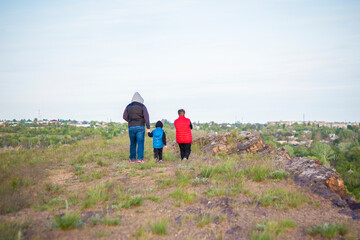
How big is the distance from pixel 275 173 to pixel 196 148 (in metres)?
7.16

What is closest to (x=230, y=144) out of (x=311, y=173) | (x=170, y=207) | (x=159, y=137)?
(x=159, y=137)

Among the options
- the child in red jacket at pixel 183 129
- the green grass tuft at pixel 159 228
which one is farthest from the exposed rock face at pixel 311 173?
the green grass tuft at pixel 159 228

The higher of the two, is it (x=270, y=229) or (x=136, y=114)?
(x=136, y=114)

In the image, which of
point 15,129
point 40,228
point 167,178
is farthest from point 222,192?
point 15,129

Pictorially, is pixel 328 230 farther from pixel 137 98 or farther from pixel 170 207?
pixel 137 98

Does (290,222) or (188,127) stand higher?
(188,127)

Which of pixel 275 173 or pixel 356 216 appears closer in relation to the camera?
pixel 356 216

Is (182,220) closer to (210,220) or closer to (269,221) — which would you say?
(210,220)

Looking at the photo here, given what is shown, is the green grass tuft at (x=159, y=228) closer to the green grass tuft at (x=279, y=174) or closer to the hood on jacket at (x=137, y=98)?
the green grass tuft at (x=279, y=174)

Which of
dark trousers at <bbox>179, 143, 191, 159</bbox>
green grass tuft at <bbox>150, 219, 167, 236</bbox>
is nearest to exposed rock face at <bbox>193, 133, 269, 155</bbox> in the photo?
dark trousers at <bbox>179, 143, 191, 159</bbox>

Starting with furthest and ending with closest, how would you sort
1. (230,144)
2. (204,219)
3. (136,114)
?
(230,144) → (136,114) → (204,219)

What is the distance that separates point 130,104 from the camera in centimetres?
1087

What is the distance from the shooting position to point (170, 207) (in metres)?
5.72

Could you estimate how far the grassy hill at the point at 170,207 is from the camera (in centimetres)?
450
